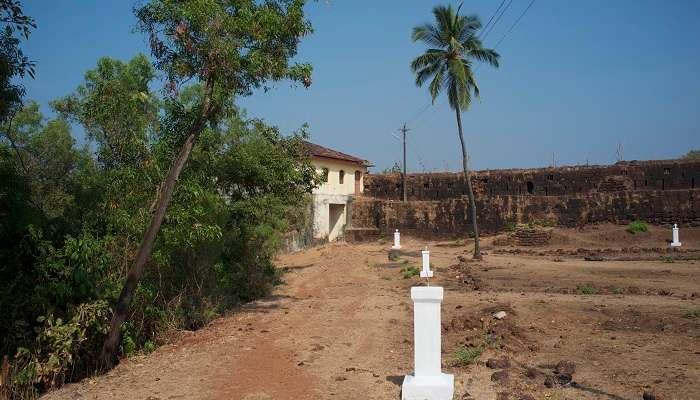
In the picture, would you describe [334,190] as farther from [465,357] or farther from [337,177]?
[465,357]

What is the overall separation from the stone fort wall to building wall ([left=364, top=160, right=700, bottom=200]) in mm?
42

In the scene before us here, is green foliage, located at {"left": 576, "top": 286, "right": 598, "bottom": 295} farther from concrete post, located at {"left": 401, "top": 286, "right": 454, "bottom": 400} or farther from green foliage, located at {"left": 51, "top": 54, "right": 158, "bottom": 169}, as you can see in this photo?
green foliage, located at {"left": 51, "top": 54, "right": 158, "bottom": 169}

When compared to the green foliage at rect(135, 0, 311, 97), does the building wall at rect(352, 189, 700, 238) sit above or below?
below

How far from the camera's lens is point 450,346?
302 inches

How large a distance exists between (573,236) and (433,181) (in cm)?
976

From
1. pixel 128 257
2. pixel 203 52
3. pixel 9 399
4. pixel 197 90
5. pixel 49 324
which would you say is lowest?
pixel 9 399

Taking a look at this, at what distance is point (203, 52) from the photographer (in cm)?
802

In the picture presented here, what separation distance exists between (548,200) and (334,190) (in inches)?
468

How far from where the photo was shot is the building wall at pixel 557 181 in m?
27.5

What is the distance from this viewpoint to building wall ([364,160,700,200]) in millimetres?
27469

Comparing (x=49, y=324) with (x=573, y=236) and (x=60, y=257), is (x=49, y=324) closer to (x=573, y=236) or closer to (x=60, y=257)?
(x=60, y=257)

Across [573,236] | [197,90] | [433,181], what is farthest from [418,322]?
[433,181]

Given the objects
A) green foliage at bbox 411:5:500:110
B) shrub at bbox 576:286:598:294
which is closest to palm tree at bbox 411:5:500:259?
green foliage at bbox 411:5:500:110

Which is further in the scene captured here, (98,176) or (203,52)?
(98,176)
